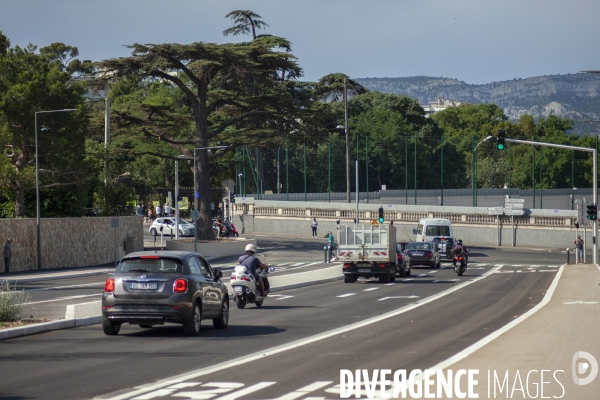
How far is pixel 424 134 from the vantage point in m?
112

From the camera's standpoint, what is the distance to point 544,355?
12484 mm

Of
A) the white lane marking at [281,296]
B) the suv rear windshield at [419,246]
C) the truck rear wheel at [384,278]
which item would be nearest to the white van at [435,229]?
the suv rear windshield at [419,246]

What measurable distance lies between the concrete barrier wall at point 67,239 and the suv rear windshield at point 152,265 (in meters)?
30.4

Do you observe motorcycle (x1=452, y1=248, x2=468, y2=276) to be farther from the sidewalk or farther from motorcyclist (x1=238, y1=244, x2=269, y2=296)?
motorcyclist (x1=238, y1=244, x2=269, y2=296)

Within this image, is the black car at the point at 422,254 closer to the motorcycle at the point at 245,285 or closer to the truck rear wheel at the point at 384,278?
the truck rear wheel at the point at 384,278

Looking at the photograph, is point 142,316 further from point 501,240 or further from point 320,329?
point 501,240

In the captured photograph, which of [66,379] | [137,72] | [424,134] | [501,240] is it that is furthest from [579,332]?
[424,134]

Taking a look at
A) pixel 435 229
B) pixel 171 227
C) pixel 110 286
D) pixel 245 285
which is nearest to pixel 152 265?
pixel 110 286

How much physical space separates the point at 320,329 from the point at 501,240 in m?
54.1

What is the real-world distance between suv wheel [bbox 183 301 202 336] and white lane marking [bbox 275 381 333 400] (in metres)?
5.90

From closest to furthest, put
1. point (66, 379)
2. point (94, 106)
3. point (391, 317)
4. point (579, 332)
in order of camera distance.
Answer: point (66, 379) → point (579, 332) → point (391, 317) → point (94, 106)

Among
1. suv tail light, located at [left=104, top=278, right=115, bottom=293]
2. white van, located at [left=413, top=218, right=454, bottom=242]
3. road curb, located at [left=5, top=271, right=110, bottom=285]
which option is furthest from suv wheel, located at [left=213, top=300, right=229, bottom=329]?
white van, located at [left=413, top=218, right=454, bottom=242]

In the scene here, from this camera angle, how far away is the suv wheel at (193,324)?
635 inches

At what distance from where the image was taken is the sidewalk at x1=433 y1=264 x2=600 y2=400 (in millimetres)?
9906
